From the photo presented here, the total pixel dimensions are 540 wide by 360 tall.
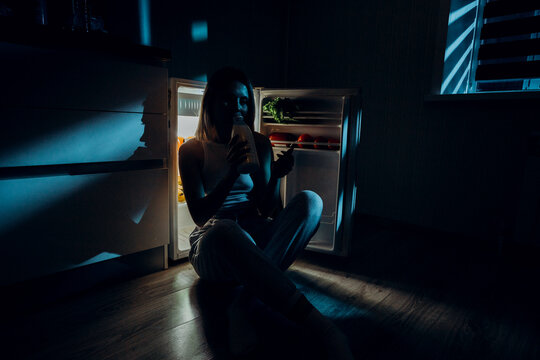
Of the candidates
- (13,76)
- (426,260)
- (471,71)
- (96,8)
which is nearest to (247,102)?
(13,76)

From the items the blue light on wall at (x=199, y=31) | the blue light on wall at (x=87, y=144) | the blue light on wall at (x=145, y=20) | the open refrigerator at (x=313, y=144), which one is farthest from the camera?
the blue light on wall at (x=199, y=31)

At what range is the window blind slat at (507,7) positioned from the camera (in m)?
1.90

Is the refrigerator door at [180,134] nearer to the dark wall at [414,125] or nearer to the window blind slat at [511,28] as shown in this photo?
the dark wall at [414,125]

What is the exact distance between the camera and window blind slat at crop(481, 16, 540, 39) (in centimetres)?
190

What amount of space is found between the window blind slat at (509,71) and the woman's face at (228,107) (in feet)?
5.53

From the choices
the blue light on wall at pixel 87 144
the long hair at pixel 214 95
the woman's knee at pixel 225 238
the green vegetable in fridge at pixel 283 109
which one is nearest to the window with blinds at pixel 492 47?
the green vegetable in fridge at pixel 283 109

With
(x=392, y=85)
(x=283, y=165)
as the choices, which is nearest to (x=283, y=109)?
(x=283, y=165)

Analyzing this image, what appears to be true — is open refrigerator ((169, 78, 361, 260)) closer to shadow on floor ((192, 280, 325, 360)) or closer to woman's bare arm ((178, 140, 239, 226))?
woman's bare arm ((178, 140, 239, 226))

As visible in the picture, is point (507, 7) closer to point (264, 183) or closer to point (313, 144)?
point (313, 144)

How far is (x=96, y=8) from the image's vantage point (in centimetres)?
164

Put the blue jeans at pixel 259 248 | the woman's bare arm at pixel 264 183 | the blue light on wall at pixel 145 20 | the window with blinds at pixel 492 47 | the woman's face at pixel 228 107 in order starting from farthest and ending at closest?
the window with blinds at pixel 492 47 < the blue light on wall at pixel 145 20 < the woman's bare arm at pixel 264 183 < the woman's face at pixel 228 107 < the blue jeans at pixel 259 248

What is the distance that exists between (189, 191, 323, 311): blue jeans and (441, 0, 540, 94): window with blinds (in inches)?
61.8

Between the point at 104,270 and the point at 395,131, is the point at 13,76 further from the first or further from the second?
the point at 395,131

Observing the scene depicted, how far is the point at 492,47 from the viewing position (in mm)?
2088
